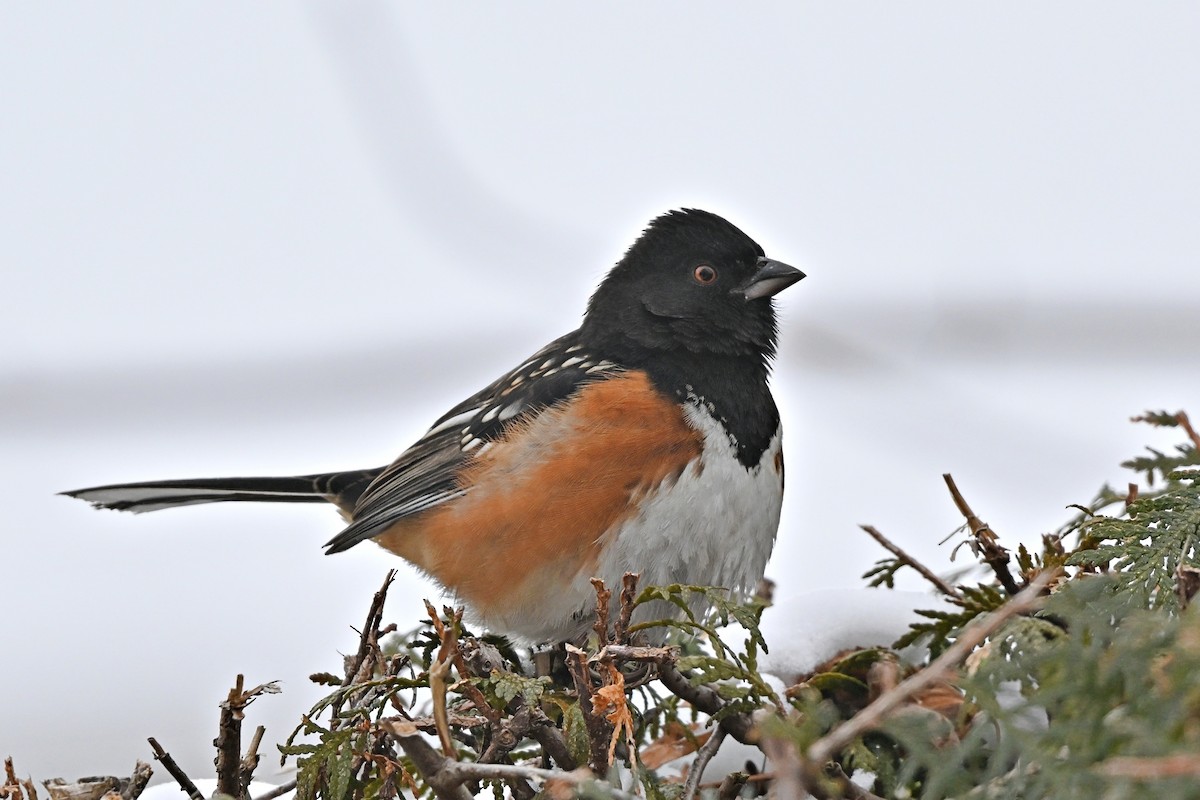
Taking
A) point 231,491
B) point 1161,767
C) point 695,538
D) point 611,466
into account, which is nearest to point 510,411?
point 611,466

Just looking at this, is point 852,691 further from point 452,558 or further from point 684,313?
point 684,313

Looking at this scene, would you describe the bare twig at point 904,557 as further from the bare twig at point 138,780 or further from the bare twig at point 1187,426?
the bare twig at point 138,780

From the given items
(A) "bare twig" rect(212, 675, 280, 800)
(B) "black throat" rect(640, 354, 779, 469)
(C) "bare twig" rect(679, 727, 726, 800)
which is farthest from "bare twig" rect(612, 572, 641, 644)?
(B) "black throat" rect(640, 354, 779, 469)

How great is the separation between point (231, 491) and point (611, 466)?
103 cm

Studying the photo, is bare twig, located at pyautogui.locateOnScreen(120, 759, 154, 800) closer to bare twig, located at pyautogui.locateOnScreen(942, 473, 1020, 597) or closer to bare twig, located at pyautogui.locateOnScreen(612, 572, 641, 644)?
bare twig, located at pyautogui.locateOnScreen(612, 572, 641, 644)

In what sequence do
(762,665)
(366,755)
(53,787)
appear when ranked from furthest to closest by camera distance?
(762,665) → (53,787) → (366,755)

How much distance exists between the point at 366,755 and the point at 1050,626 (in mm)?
668

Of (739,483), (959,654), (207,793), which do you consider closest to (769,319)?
(739,483)

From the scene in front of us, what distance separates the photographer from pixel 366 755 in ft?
4.02

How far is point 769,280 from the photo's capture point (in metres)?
2.49

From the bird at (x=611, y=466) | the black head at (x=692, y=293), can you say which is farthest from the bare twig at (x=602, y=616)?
the black head at (x=692, y=293)

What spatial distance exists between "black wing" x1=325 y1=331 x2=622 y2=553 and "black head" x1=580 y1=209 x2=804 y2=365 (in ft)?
0.36

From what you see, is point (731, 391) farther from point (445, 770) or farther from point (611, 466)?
point (445, 770)

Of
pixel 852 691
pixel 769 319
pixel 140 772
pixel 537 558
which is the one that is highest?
pixel 769 319
